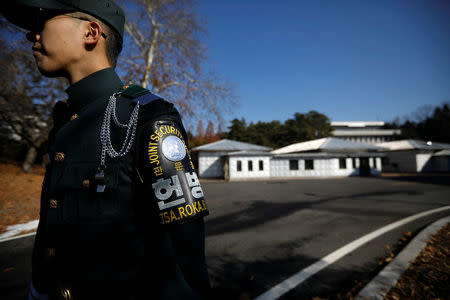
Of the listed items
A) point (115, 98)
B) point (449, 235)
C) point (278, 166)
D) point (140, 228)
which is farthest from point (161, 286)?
point (278, 166)

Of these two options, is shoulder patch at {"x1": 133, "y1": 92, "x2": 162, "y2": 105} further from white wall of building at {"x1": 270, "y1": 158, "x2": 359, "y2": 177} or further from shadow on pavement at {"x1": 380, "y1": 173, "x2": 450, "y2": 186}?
white wall of building at {"x1": 270, "y1": 158, "x2": 359, "y2": 177}

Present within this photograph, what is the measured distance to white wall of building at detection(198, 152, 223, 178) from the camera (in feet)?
94.8

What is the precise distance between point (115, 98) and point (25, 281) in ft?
12.8

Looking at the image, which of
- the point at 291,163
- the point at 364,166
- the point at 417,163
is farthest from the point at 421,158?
the point at 291,163

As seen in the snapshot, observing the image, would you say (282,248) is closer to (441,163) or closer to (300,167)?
(300,167)

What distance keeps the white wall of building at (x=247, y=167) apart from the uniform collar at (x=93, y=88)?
2487 centimetres

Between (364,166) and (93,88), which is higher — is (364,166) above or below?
below

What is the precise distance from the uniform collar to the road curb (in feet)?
10.7

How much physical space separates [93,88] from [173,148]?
1.99ft

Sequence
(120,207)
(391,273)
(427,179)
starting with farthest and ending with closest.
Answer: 1. (427,179)
2. (391,273)
3. (120,207)

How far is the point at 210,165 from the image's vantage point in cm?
2919

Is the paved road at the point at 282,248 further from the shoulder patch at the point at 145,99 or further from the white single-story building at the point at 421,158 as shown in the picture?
the white single-story building at the point at 421,158

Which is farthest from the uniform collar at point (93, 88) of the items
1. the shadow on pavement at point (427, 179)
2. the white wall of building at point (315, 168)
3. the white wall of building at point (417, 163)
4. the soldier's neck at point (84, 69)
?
the white wall of building at point (417, 163)

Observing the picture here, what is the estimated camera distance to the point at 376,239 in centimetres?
462
